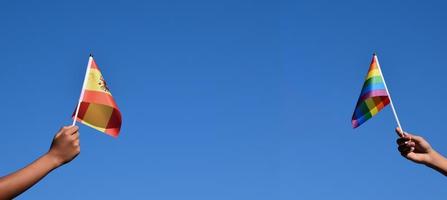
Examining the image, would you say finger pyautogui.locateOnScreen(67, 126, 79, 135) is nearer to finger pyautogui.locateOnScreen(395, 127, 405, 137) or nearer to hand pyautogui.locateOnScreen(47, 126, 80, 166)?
hand pyautogui.locateOnScreen(47, 126, 80, 166)

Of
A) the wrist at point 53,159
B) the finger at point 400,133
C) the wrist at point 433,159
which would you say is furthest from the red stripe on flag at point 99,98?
the wrist at point 433,159

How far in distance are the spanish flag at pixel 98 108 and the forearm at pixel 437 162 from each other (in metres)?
4.52

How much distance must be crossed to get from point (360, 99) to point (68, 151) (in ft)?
27.2

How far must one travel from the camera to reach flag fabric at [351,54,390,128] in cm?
1124

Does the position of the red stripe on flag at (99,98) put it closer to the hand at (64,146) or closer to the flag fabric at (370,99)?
the hand at (64,146)

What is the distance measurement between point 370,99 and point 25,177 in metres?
8.73

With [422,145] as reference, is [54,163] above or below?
below

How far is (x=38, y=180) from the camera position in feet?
13.7

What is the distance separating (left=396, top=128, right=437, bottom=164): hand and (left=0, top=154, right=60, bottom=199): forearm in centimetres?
402

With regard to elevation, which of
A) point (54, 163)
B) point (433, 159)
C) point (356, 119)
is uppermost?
point (356, 119)

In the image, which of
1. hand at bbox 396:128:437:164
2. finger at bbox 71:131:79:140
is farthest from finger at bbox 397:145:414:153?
finger at bbox 71:131:79:140

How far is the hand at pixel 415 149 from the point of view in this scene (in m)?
6.14

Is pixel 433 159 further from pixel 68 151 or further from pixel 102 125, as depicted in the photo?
pixel 102 125

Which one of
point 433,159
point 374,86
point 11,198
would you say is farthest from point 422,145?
point 374,86
